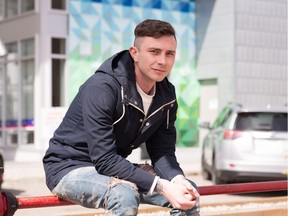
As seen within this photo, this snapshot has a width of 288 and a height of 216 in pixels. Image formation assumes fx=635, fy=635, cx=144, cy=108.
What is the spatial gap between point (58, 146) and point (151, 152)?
624mm

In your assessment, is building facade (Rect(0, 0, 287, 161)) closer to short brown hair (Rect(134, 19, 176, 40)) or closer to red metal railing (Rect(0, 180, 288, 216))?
Result: red metal railing (Rect(0, 180, 288, 216))

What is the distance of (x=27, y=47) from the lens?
60.3 ft

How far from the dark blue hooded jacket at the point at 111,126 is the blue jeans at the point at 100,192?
46mm

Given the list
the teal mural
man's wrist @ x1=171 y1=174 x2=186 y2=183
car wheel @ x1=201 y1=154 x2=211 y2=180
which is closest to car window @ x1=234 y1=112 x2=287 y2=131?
car wheel @ x1=201 y1=154 x2=211 y2=180

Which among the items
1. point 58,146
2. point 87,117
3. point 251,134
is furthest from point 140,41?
point 251,134

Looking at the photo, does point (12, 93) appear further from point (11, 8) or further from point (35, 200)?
point (35, 200)

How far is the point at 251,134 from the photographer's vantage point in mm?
10188

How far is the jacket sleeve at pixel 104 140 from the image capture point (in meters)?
3.14

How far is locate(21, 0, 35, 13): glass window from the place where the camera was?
18078 millimetres

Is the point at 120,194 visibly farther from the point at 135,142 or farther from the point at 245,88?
the point at 245,88

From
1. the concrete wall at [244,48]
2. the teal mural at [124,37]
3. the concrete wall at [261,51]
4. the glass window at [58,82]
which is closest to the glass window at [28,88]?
the glass window at [58,82]

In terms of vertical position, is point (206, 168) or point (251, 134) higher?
point (251, 134)

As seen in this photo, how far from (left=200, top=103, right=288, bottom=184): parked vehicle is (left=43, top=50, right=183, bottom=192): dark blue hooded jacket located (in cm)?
669

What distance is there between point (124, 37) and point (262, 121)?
30.9 ft
